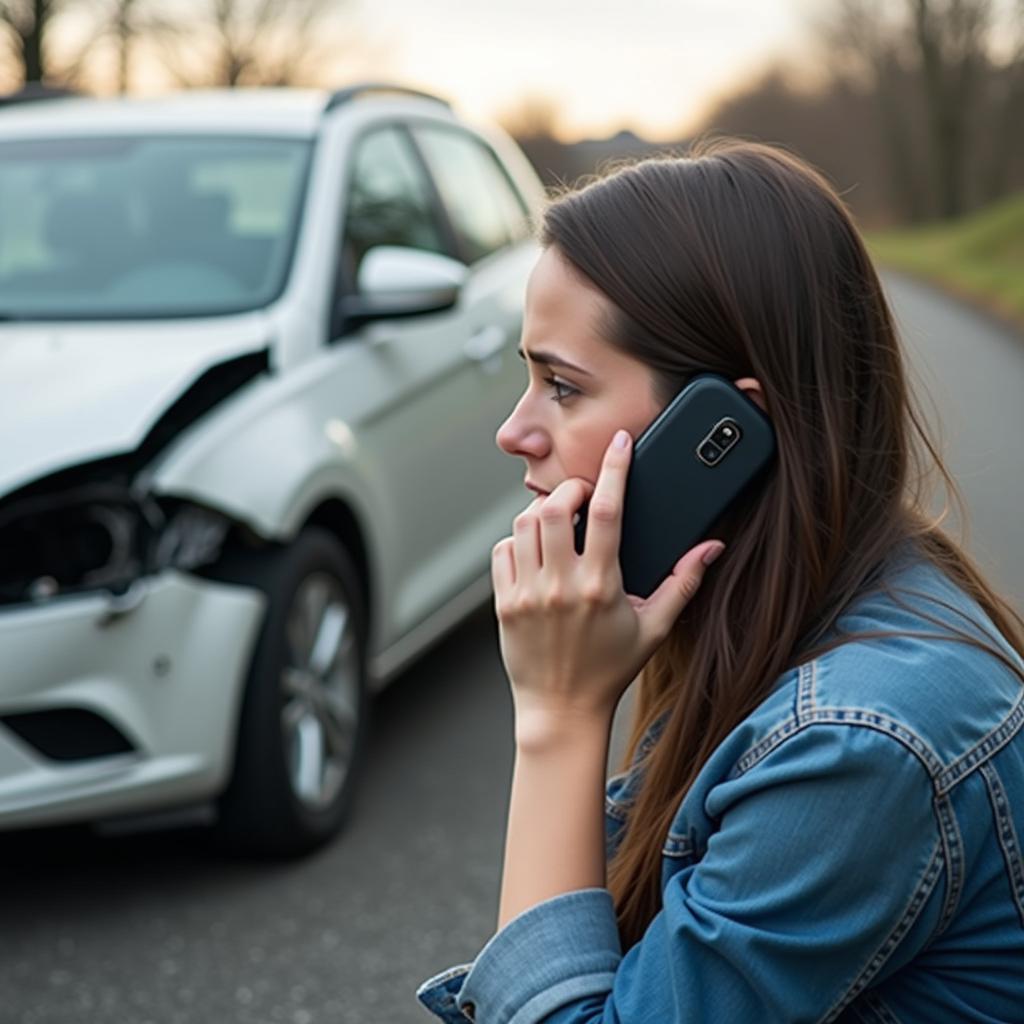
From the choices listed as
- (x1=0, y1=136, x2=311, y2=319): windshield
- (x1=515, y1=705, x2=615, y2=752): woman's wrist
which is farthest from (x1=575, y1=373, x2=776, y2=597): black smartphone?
(x1=0, y1=136, x2=311, y2=319): windshield

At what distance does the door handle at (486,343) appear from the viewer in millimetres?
5680

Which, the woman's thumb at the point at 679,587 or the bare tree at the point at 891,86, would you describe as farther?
the bare tree at the point at 891,86

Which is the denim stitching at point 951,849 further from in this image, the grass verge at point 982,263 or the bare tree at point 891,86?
the bare tree at point 891,86

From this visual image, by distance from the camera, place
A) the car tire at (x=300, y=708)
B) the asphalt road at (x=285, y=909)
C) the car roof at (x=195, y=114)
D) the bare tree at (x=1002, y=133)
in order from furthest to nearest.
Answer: the bare tree at (x=1002, y=133) < the car roof at (x=195, y=114) < the car tire at (x=300, y=708) < the asphalt road at (x=285, y=909)

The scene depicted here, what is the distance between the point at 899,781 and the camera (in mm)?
1449

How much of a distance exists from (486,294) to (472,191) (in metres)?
0.66

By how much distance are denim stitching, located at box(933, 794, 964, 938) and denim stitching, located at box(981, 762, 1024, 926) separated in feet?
0.18

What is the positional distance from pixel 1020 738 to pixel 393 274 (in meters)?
3.60

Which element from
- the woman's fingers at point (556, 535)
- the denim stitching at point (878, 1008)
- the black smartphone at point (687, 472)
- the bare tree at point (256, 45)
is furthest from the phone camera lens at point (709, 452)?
the bare tree at point (256, 45)

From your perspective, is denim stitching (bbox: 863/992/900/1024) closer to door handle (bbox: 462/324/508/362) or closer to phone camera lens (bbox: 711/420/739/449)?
phone camera lens (bbox: 711/420/739/449)

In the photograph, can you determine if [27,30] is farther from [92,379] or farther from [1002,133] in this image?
[1002,133]

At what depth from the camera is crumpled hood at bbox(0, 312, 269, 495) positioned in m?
3.90

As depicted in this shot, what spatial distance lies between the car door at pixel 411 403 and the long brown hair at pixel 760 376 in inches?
120

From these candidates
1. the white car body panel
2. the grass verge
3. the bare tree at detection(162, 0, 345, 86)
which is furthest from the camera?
the bare tree at detection(162, 0, 345, 86)
